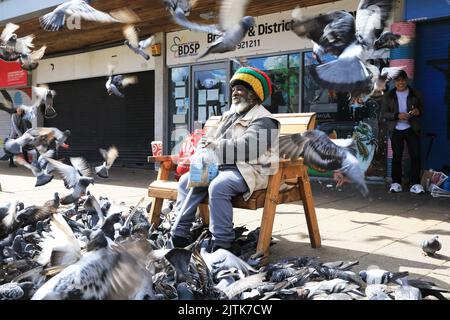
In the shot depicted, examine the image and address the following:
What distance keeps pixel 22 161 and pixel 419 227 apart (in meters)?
4.00

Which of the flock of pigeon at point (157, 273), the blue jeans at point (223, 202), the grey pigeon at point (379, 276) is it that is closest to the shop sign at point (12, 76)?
the flock of pigeon at point (157, 273)

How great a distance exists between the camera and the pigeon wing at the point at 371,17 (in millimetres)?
2129

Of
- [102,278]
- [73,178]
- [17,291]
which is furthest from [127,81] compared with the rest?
[102,278]

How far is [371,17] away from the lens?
7.07 ft

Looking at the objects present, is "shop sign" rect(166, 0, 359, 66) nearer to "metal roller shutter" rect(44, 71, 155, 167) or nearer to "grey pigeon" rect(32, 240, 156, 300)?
"metal roller shutter" rect(44, 71, 155, 167)

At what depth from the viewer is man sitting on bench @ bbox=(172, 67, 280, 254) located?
11.5ft

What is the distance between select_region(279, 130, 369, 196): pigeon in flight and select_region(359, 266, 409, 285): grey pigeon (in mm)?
739

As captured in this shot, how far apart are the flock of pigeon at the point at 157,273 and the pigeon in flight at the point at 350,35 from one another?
1.24m

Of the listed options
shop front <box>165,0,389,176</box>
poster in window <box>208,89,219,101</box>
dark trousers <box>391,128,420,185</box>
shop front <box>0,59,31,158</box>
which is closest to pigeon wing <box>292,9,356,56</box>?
shop front <box>165,0,389,176</box>

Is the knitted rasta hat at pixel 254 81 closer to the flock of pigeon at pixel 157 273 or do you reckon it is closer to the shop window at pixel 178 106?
the flock of pigeon at pixel 157 273

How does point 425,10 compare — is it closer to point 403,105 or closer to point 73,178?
point 403,105

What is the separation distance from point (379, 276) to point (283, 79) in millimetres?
6859

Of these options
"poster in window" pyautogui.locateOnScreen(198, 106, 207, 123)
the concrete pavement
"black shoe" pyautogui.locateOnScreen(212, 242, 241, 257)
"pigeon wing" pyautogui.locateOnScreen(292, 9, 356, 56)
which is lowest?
the concrete pavement

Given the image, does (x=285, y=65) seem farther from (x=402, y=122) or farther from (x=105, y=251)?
(x=105, y=251)
